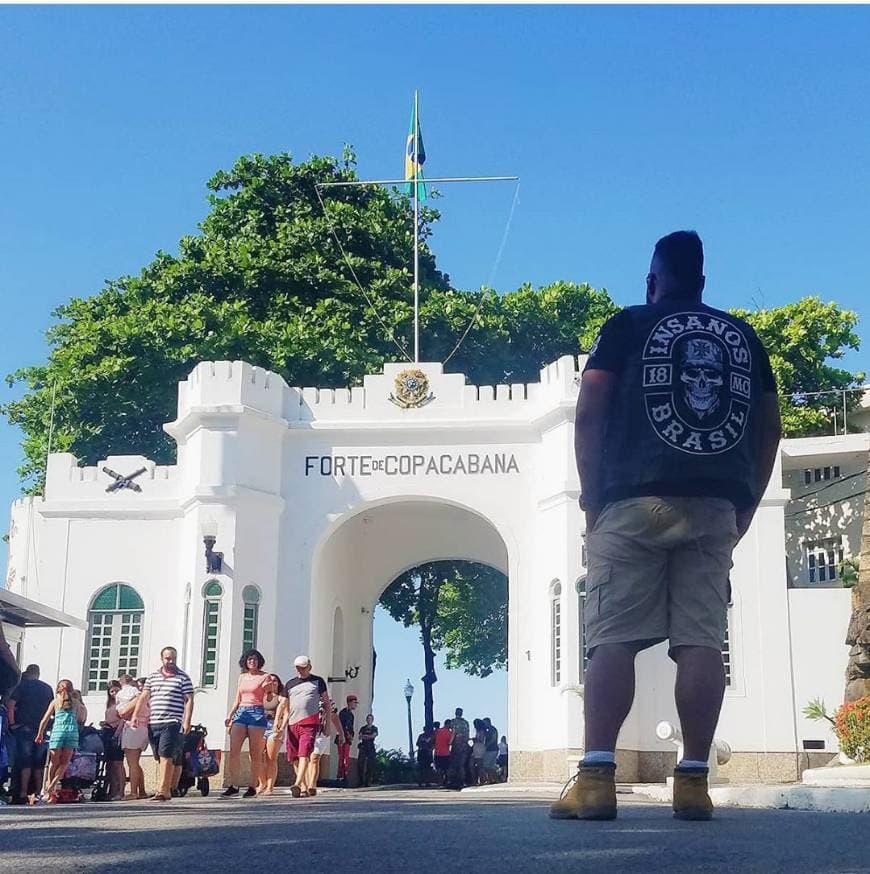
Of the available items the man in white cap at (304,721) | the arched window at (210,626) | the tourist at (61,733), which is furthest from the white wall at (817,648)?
the tourist at (61,733)

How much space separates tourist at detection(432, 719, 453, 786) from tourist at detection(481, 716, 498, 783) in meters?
2.02

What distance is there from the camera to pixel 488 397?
2238 centimetres

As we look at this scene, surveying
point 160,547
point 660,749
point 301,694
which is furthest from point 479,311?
point 301,694

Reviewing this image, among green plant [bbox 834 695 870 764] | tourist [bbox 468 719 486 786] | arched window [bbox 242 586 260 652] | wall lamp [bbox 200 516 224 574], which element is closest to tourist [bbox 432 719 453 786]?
tourist [bbox 468 719 486 786]

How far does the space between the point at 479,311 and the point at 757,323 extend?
280 inches

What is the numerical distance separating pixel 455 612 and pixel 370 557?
1160cm

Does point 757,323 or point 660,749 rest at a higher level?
point 757,323

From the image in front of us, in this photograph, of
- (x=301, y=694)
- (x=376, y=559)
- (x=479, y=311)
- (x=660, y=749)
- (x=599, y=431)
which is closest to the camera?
(x=599, y=431)

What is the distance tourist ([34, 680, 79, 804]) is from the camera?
14.4 metres

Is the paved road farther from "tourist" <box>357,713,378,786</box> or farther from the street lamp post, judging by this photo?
the street lamp post

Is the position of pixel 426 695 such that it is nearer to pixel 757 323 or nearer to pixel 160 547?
pixel 757 323

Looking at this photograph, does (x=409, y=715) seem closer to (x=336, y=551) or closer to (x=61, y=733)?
(x=336, y=551)

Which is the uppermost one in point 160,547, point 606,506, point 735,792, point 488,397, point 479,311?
point 479,311

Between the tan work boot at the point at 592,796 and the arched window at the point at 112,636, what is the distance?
60.4 ft
